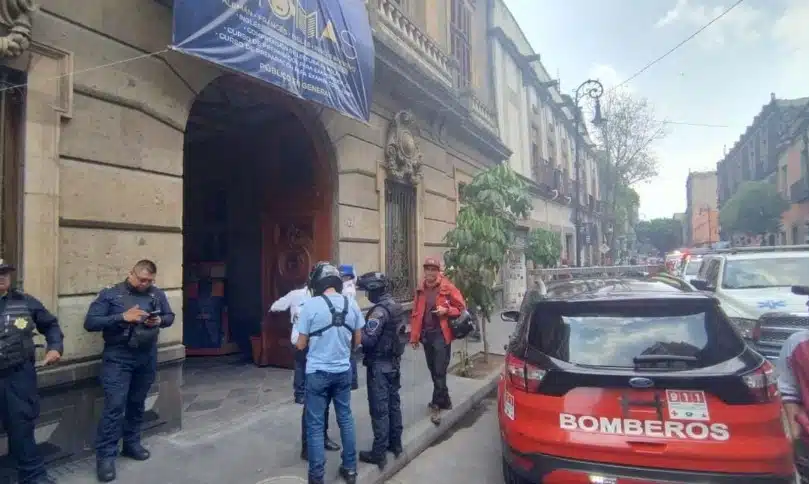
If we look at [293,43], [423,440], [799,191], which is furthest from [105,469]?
[799,191]

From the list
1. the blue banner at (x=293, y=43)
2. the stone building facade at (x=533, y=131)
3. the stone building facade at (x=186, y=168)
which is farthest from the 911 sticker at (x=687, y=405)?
the stone building facade at (x=533, y=131)

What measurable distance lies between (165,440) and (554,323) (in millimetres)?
3885

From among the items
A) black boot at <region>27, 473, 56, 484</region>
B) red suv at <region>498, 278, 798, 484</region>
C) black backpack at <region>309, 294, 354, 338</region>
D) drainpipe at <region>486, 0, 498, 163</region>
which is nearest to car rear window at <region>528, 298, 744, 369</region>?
red suv at <region>498, 278, 798, 484</region>

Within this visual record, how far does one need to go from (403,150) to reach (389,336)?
18.2 feet

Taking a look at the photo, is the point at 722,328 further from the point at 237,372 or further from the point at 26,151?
the point at 237,372

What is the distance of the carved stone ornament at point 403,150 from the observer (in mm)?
9078

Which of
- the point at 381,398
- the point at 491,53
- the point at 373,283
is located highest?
the point at 491,53

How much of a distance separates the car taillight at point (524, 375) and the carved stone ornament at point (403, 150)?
590 cm

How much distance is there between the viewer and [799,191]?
25438 mm

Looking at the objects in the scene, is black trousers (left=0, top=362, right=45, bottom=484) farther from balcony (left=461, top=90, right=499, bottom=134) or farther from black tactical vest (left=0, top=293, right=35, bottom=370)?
balcony (left=461, top=90, right=499, bottom=134)

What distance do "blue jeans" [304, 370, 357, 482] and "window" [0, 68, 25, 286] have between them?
2519 mm

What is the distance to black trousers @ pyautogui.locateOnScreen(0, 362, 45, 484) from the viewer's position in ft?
11.7

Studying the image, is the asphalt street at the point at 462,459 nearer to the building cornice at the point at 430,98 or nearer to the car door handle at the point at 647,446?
the car door handle at the point at 647,446

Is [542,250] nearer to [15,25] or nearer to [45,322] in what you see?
[45,322]
